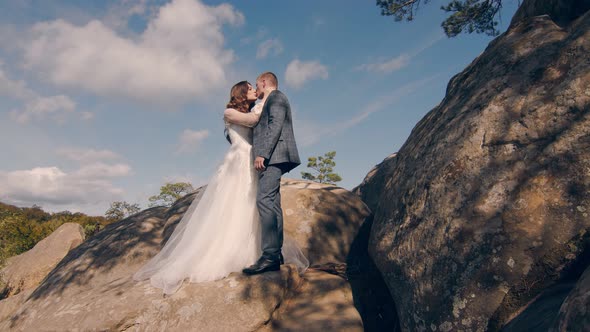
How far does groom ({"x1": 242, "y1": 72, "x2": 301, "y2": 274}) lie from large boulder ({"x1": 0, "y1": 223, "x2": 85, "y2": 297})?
9712 mm

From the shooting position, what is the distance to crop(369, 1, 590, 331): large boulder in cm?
296

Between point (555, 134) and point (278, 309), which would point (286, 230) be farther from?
point (555, 134)

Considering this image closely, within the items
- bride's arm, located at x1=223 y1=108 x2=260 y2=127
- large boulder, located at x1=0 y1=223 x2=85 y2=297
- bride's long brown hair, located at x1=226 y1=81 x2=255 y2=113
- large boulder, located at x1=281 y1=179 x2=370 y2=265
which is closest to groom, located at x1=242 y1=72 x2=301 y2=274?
bride's arm, located at x1=223 y1=108 x2=260 y2=127

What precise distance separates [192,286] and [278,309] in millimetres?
1173

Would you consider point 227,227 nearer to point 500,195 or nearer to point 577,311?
point 500,195

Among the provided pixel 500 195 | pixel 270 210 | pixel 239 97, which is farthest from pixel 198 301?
pixel 500 195

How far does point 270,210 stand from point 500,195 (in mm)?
2817

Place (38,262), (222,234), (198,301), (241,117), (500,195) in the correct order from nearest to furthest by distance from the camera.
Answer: (500,195), (198,301), (222,234), (241,117), (38,262)

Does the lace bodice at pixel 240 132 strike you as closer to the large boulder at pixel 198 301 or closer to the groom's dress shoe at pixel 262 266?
the large boulder at pixel 198 301

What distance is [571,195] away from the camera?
2963 millimetres

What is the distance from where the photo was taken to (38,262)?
436 inches

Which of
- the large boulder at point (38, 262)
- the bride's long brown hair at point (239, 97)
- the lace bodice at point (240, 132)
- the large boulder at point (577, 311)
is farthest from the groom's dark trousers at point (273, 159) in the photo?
the large boulder at point (38, 262)

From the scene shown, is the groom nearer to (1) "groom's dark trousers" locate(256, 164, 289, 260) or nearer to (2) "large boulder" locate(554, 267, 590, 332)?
(1) "groom's dark trousers" locate(256, 164, 289, 260)

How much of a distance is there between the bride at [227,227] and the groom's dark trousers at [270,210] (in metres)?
0.36
